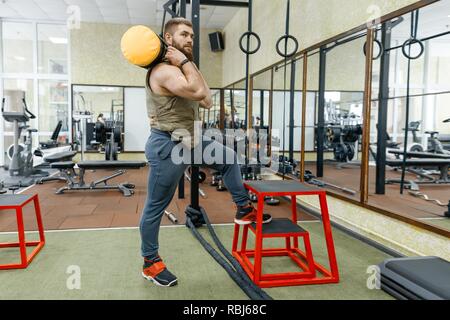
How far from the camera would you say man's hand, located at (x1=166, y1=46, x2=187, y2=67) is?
1.88 m

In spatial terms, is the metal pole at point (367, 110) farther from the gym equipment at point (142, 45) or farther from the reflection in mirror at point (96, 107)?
the reflection in mirror at point (96, 107)

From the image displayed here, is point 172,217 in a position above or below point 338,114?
below

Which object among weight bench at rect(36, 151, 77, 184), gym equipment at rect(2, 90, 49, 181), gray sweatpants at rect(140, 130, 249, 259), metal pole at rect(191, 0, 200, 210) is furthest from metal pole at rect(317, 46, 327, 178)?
gym equipment at rect(2, 90, 49, 181)

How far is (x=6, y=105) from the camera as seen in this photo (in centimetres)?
628

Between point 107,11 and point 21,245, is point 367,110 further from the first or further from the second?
point 107,11

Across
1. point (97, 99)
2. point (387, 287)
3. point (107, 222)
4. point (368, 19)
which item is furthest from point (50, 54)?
point (387, 287)

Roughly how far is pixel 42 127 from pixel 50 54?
1.74m

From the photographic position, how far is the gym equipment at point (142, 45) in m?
1.77

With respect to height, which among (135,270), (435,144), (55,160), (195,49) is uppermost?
(195,49)

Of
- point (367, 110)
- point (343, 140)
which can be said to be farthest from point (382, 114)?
point (343, 140)

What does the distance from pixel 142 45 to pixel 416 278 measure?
5.99ft

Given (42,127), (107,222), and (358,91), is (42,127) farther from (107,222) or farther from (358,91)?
(358,91)

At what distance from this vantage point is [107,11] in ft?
25.0

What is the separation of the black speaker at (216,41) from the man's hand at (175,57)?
7003mm
